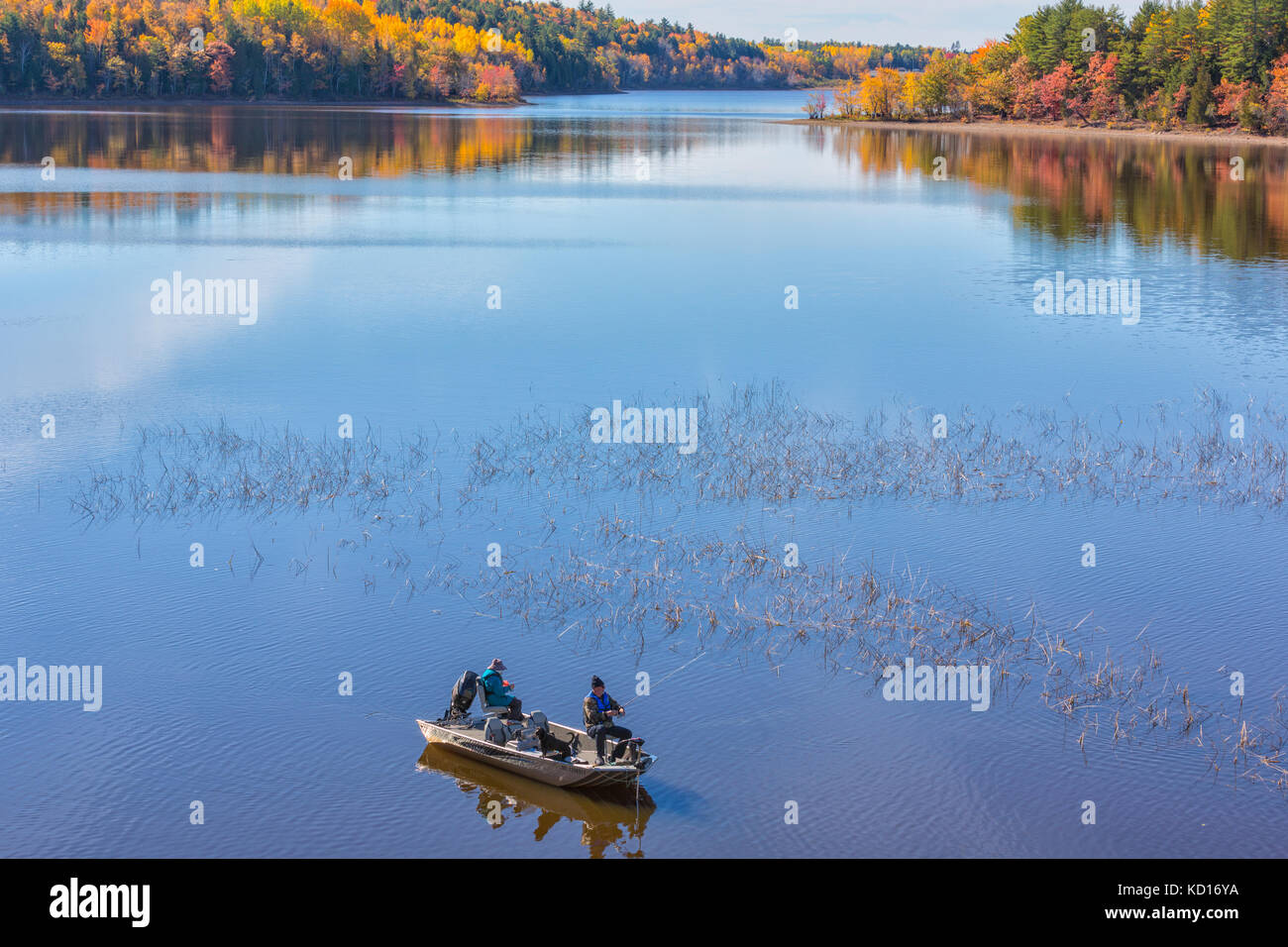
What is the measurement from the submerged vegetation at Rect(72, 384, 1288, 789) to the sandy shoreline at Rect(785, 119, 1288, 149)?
108 m

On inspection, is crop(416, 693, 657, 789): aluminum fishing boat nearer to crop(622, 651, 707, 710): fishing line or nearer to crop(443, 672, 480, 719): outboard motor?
crop(443, 672, 480, 719): outboard motor

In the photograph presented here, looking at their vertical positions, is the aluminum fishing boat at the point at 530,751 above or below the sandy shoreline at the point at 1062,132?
below

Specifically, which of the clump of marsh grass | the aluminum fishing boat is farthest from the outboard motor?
the clump of marsh grass

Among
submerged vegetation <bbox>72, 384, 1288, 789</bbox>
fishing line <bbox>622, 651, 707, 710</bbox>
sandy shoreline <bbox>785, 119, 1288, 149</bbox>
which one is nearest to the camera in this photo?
fishing line <bbox>622, 651, 707, 710</bbox>

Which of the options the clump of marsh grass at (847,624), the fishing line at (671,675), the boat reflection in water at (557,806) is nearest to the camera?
the boat reflection in water at (557,806)

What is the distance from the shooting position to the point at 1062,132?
15688cm

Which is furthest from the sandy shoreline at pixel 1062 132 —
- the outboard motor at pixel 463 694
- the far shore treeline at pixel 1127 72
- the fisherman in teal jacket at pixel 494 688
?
the outboard motor at pixel 463 694

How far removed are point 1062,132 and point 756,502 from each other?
143 meters

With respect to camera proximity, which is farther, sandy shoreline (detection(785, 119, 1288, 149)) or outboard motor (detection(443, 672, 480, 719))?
sandy shoreline (detection(785, 119, 1288, 149))

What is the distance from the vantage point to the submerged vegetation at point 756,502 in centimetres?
2062

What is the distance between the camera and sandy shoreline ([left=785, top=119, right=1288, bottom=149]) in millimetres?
131750

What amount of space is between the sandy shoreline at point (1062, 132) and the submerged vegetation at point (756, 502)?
108439mm

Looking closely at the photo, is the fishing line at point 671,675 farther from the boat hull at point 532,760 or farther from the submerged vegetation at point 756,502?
the boat hull at point 532,760
